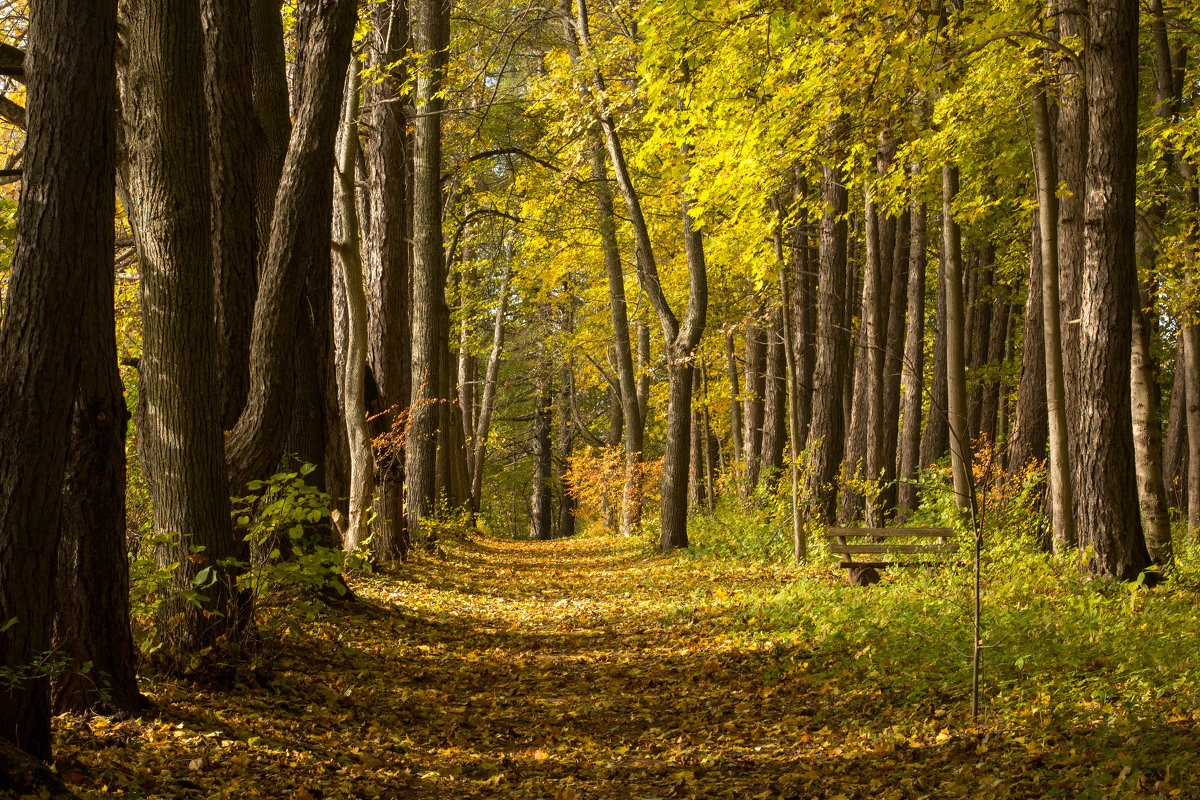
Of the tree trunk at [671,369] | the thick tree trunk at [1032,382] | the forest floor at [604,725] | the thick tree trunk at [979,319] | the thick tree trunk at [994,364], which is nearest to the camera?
the forest floor at [604,725]

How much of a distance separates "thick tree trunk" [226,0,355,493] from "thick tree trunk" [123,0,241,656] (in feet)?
2.61

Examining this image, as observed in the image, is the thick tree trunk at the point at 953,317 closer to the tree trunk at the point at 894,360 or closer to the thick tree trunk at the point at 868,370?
the thick tree trunk at the point at 868,370

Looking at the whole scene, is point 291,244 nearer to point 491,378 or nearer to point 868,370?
point 868,370

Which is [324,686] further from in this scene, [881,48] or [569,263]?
[569,263]

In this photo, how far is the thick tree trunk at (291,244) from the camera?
6.29 metres

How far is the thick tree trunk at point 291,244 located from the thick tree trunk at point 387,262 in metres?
5.04

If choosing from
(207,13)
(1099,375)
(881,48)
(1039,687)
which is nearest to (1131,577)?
(1099,375)

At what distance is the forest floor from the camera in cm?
411

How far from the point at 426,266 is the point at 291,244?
277 inches

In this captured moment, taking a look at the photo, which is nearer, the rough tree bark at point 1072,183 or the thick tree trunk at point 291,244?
the thick tree trunk at point 291,244

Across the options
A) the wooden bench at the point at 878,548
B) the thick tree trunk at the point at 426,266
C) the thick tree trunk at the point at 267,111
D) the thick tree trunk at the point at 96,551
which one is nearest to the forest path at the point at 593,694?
the wooden bench at the point at 878,548

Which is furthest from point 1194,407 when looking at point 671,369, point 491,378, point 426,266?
point 491,378

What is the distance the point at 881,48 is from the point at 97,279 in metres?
7.35

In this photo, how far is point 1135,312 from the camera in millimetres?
9281
